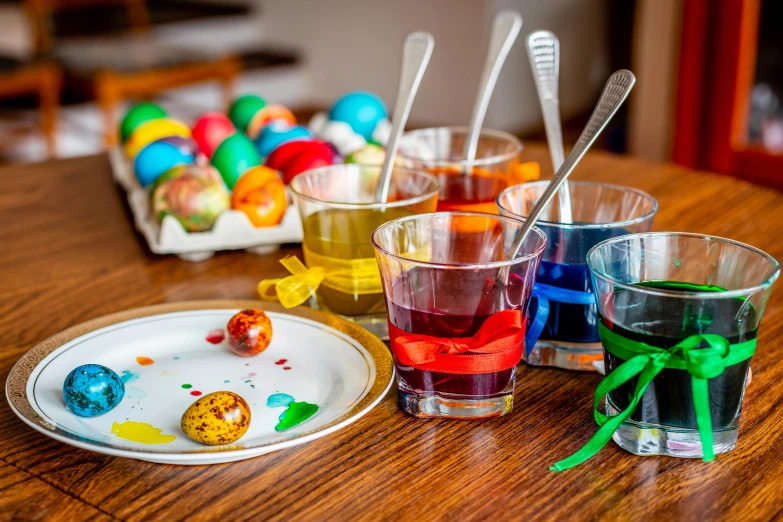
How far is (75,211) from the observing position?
1.14 metres

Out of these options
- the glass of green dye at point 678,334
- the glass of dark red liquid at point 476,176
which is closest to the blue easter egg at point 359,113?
the glass of dark red liquid at point 476,176

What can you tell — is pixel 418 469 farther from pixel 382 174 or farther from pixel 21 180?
pixel 21 180

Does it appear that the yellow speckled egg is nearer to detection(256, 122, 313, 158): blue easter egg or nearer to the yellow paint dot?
the yellow paint dot

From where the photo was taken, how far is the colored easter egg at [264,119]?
131 cm

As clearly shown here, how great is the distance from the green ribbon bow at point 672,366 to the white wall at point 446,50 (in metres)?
2.91

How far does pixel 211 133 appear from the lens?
125cm

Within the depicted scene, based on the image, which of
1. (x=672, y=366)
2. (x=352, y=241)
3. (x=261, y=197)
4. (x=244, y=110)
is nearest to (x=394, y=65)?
(x=244, y=110)

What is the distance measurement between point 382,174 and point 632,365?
0.36m

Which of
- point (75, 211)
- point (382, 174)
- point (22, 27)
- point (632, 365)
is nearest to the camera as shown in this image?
point (632, 365)

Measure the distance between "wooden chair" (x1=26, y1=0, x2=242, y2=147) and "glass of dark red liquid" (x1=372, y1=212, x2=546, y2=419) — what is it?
113 inches

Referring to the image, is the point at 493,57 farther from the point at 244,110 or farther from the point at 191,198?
the point at 244,110

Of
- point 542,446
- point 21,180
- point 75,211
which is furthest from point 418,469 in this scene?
point 21,180

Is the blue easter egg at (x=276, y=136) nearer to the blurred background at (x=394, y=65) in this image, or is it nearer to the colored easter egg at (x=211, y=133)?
the colored easter egg at (x=211, y=133)

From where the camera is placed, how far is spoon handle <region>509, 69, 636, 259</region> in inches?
22.4
